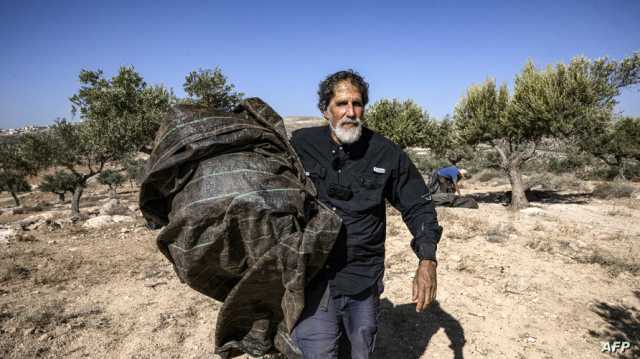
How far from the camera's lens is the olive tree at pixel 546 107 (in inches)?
491

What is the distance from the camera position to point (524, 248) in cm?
739

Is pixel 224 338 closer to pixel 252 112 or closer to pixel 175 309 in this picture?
pixel 252 112

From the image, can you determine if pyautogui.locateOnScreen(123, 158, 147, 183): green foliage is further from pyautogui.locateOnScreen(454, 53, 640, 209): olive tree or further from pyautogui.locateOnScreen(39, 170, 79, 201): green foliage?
pyautogui.locateOnScreen(454, 53, 640, 209): olive tree

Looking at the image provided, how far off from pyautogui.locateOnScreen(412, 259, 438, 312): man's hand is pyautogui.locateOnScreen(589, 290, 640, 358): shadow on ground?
310 cm

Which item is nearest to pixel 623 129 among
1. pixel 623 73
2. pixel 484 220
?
pixel 623 73

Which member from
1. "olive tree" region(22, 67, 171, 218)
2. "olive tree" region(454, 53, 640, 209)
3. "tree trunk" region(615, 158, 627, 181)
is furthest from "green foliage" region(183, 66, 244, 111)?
"tree trunk" region(615, 158, 627, 181)

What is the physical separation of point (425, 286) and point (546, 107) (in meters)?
13.7

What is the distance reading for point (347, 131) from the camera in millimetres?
2492

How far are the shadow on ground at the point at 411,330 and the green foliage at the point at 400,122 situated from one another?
14.6 meters

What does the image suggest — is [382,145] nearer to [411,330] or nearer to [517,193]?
[411,330]

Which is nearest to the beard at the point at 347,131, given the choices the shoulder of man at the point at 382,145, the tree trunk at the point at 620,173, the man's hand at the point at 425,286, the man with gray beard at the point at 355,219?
the man with gray beard at the point at 355,219

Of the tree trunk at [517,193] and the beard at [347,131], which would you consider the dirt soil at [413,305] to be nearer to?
the beard at [347,131]

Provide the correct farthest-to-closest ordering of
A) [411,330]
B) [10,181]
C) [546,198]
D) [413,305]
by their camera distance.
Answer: [10,181], [546,198], [413,305], [411,330]

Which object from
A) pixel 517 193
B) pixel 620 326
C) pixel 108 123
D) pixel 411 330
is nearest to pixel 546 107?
pixel 517 193
